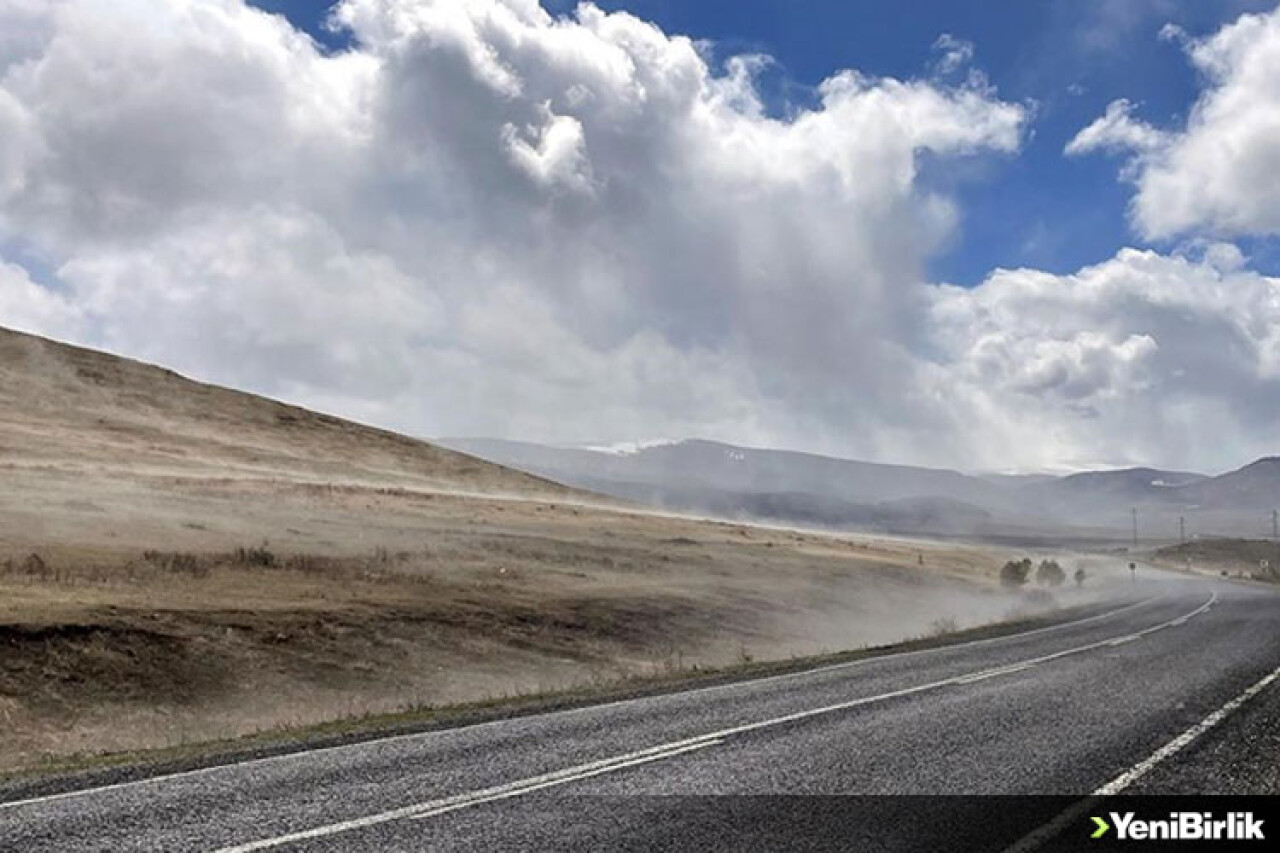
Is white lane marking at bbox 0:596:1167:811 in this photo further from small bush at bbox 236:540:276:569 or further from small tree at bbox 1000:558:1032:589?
small tree at bbox 1000:558:1032:589

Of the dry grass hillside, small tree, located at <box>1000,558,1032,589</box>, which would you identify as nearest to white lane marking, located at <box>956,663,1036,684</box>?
the dry grass hillside

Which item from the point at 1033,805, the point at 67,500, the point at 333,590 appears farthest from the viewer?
the point at 67,500

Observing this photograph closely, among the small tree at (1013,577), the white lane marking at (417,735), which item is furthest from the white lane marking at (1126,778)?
the small tree at (1013,577)

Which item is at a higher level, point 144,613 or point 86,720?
point 144,613

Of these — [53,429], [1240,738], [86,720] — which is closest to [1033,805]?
[1240,738]

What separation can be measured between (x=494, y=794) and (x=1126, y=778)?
251 inches

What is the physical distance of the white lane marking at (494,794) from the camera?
26.3 feet

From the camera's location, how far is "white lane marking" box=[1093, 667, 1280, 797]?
9.80 m

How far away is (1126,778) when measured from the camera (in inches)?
396

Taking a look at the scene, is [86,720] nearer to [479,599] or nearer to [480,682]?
[480,682]

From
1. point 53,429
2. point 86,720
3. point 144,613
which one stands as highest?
point 53,429

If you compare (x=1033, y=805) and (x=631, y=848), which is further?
(x=1033, y=805)

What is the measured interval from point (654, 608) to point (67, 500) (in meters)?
29.4

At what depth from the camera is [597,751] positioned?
452 inches
